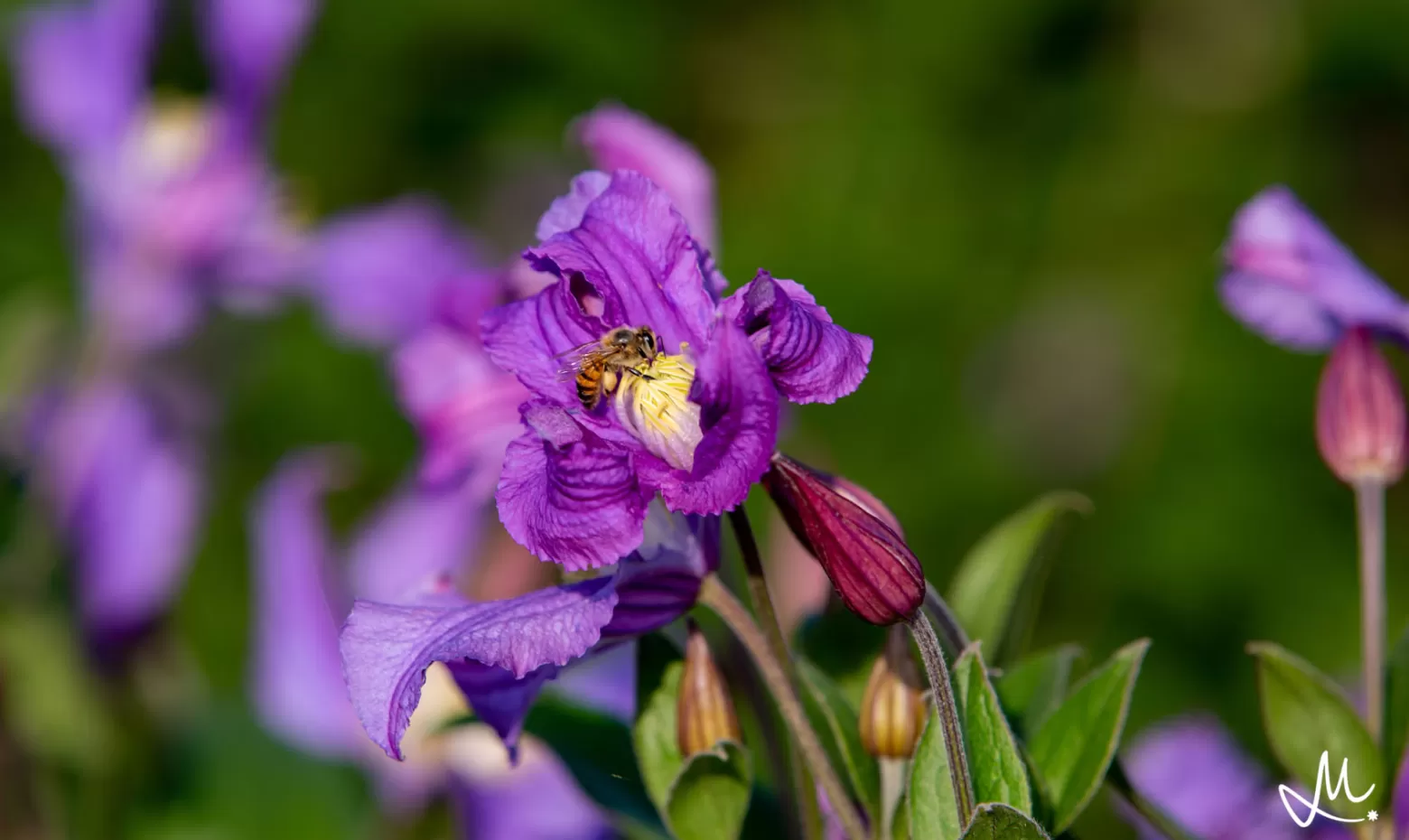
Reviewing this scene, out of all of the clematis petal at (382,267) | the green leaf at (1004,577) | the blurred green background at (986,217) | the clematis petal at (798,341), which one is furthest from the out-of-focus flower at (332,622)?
the blurred green background at (986,217)

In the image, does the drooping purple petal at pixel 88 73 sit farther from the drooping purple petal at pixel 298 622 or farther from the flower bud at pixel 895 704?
the flower bud at pixel 895 704

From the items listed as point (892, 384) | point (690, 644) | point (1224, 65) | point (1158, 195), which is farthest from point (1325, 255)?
point (1224, 65)

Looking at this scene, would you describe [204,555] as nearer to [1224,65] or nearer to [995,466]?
[995,466]

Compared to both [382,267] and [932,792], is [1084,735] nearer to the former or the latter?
[932,792]

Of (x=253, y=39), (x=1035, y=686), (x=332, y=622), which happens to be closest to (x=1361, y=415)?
(x=1035, y=686)

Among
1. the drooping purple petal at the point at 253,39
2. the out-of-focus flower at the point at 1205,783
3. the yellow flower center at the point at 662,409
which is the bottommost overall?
the out-of-focus flower at the point at 1205,783
